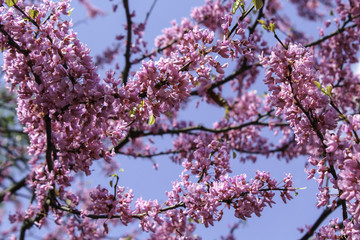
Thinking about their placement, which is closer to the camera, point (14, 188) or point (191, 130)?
point (191, 130)

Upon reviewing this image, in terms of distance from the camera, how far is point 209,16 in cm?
660

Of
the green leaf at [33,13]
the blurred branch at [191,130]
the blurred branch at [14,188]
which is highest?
the blurred branch at [191,130]

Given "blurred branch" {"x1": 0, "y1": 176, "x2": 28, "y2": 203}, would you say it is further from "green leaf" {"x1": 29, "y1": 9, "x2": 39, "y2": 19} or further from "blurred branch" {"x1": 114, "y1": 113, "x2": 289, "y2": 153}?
"green leaf" {"x1": 29, "y1": 9, "x2": 39, "y2": 19}

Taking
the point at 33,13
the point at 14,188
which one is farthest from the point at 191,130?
the point at 33,13

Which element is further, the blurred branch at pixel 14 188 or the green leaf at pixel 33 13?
the blurred branch at pixel 14 188

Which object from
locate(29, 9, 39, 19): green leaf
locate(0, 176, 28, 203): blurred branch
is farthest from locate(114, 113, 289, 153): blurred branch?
locate(29, 9, 39, 19): green leaf

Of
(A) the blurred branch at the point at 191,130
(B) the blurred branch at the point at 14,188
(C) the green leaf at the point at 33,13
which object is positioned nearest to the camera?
(C) the green leaf at the point at 33,13

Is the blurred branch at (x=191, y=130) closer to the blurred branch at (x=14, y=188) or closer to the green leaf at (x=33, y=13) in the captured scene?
the blurred branch at (x=14, y=188)

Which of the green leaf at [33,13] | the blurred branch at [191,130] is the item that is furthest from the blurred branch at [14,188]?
the green leaf at [33,13]

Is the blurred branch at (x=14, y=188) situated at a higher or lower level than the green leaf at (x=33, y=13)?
higher

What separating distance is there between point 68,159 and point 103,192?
0.45m

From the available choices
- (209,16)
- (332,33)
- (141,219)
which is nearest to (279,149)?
(332,33)

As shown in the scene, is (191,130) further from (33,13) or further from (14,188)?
(33,13)

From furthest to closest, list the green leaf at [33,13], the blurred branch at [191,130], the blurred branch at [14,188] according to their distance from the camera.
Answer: the blurred branch at [14,188]
the blurred branch at [191,130]
the green leaf at [33,13]
